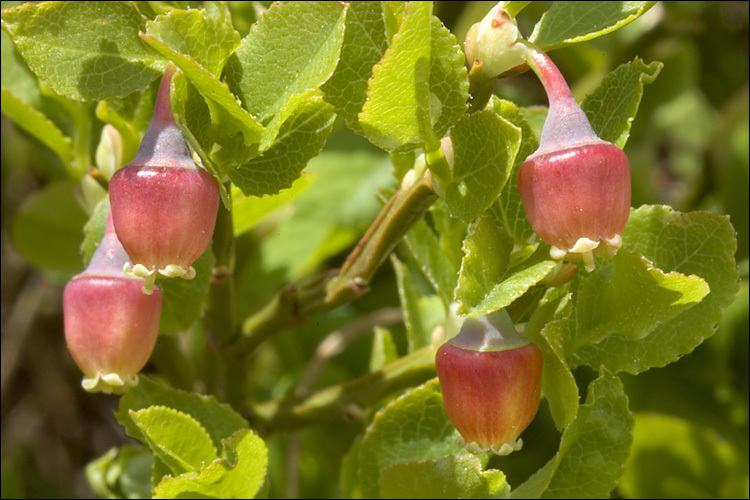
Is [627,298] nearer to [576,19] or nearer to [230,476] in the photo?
[576,19]

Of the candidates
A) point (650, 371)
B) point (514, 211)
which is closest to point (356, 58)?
point (514, 211)

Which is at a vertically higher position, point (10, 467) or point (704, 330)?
point (704, 330)

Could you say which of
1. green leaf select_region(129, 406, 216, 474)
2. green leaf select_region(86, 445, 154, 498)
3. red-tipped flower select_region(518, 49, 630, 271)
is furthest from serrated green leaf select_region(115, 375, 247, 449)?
red-tipped flower select_region(518, 49, 630, 271)

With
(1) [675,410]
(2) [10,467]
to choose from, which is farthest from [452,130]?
(2) [10,467]

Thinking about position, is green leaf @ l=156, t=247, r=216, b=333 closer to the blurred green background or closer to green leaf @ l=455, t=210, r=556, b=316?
green leaf @ l=455, t=210, r=556, b=316

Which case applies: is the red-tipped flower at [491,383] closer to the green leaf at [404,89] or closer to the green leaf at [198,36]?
the green leaf at [404,89]

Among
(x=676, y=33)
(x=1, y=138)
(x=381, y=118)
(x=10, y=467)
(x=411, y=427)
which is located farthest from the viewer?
(x=1, y=138)

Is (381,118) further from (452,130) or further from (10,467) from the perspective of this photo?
(10,467)
